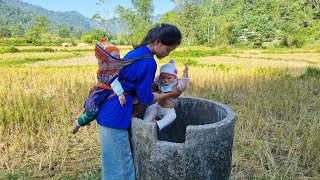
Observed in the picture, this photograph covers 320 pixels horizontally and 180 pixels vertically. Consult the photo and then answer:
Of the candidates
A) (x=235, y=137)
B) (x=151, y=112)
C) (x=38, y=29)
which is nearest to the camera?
(x=151, y=112)

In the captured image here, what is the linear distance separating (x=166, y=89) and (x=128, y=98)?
368 mm

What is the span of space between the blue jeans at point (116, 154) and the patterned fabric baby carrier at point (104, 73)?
19cm

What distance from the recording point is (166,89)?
7.88 ft

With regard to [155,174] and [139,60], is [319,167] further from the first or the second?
[139,60]

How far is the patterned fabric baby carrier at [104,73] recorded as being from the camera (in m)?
2.13

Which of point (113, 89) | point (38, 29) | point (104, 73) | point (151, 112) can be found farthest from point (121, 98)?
point (38, 29)

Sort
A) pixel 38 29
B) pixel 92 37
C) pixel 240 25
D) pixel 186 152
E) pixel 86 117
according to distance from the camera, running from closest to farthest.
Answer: pixel 186 152 < pixel 86 117 < pixel 240 25 < pixel 92 37 < pixel 38 29

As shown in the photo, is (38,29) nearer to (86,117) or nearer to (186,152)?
(86,117)

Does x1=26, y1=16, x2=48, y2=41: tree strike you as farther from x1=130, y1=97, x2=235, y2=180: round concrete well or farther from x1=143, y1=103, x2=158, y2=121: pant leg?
x1=130, y1=97, x2=235, y2=180: round concrete well

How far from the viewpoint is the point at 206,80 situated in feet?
25.2

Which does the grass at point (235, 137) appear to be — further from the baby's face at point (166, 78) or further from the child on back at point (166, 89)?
the baby's face at point (166, 78)

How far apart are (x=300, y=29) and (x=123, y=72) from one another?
40.4 m

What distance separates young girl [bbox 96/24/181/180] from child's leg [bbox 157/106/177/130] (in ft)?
0.70

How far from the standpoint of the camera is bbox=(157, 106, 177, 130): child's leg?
92.9 inches
